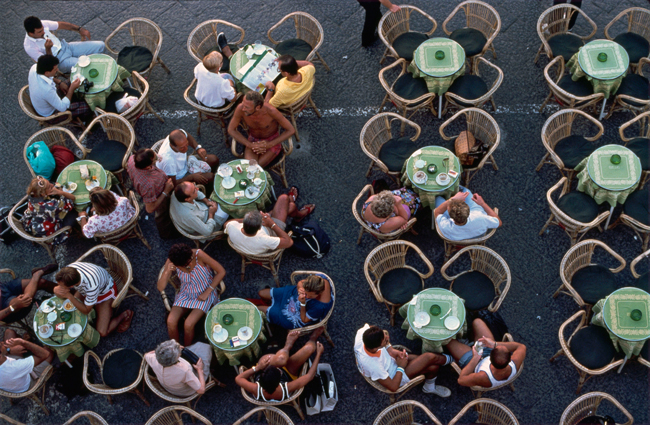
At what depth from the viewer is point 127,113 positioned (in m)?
7.38

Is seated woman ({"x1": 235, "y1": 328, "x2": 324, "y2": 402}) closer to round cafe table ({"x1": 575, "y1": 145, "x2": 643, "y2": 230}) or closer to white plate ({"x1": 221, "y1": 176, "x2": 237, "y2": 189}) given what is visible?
white plate ({"x1": 221, "y1": 176, "x2": 237, "y2": 189})

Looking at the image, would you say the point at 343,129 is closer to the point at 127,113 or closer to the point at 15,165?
the point at 127,113

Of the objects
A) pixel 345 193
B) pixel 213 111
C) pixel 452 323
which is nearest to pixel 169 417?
pixel 452 323

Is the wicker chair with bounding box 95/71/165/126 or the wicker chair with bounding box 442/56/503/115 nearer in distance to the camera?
the wicker chair with bounding box 442/56/503/115

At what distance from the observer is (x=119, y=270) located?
6.68 meters

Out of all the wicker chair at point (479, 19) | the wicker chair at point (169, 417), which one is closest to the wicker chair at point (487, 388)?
the wicker chair at point (169, 417)

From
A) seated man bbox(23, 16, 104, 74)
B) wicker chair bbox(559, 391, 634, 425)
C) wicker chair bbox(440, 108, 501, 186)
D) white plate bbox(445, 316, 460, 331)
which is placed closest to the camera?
wicker chair bbox(559, 391, 634, 425)

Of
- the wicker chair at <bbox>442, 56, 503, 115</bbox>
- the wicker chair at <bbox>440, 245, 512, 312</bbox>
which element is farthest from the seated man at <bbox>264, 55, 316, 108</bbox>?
the wicker chair at <bbox>440, 245, 512, 312</bbox>

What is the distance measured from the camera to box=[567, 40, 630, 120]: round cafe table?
23.6ft

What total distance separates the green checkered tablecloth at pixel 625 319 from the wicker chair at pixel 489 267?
960mm

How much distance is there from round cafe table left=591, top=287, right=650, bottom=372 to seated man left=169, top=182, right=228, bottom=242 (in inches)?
165

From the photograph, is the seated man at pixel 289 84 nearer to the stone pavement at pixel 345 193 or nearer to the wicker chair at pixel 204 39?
the stone pavement at pixel 345 193

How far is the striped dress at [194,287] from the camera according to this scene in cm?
614

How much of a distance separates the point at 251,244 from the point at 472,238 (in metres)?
2.41
